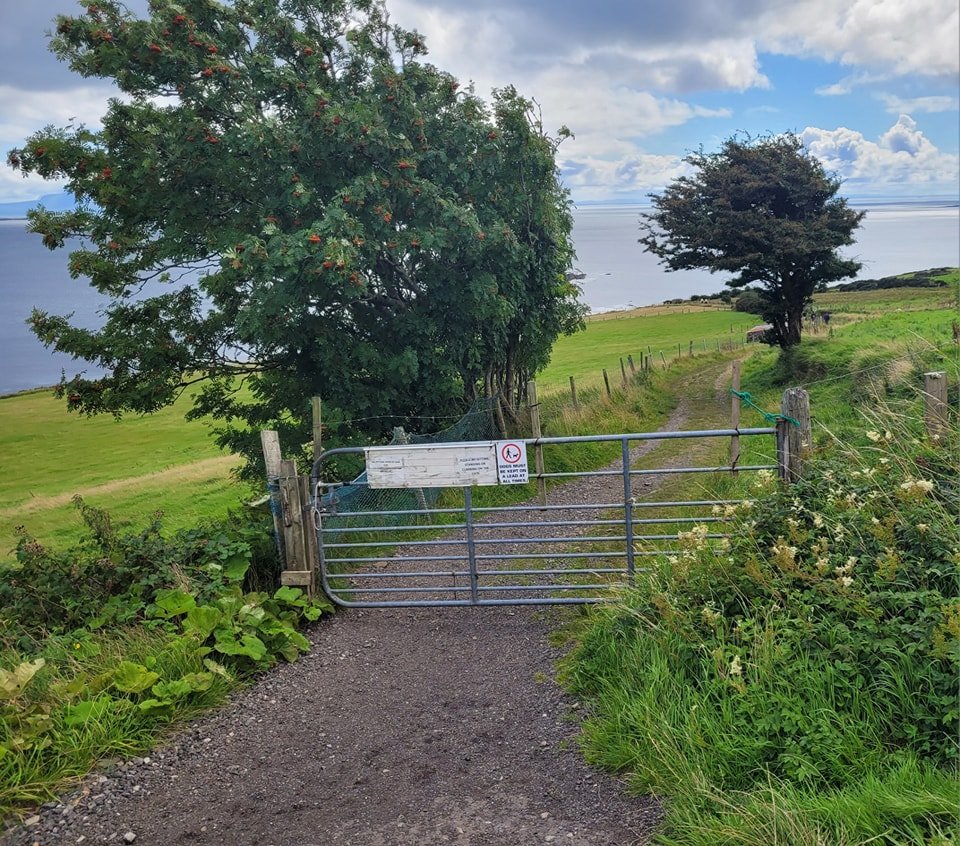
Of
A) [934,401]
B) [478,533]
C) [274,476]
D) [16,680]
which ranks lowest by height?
[478,533]

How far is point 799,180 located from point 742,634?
22.3m

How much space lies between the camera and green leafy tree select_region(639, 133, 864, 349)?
878 inches

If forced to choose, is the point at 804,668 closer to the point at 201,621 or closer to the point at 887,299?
the point at 201,621

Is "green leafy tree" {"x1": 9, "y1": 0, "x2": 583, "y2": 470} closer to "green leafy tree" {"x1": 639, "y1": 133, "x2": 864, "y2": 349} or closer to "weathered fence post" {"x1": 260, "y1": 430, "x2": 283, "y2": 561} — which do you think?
"weathered fence post" {"x1": 260, "y1": 430, "x2": 283, "y2": 561}

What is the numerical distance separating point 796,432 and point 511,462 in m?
2.53

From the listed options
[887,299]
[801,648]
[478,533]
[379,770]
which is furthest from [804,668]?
[887,299]

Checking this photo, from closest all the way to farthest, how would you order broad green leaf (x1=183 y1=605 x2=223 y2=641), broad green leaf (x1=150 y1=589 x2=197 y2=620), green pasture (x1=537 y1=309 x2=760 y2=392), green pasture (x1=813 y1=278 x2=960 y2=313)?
broad green leaf (x1=183 y1=605 x2=223 y2=641)
broad green leaf (x1=150 y1=589 x2=197 y2=620)
green pasture (x1=813 y1=278 x2=960 y2=313)
green pasture (x1=537 y1=309 x2=760 y2=392)

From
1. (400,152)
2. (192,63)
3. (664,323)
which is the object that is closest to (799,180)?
(400,152)

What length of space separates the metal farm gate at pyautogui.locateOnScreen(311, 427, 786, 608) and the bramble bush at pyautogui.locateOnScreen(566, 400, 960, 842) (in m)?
0.59

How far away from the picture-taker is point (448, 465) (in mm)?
7281

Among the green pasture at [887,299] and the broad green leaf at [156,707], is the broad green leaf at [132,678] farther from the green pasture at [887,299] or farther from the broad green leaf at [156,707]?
the green pasture at [887,299]

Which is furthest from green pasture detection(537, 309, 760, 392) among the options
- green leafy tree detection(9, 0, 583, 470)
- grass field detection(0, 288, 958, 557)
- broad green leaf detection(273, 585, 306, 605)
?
broad green leaf detection(273, 585, 306, 605)

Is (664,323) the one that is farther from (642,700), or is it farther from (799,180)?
(642,700)

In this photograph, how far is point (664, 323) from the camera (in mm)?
50938
